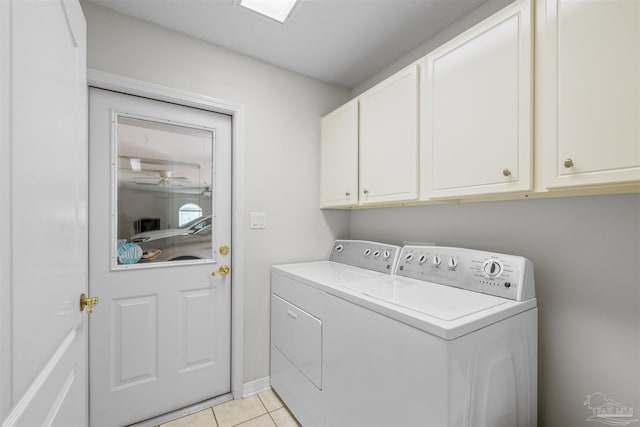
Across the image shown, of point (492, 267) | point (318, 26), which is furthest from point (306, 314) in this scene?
point (318, 26)

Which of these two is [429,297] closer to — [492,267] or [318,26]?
[492,267]

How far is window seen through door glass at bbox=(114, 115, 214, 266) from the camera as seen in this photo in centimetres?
166

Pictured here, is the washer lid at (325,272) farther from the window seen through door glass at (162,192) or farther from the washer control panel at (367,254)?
the window seen through door glass at (162,192)

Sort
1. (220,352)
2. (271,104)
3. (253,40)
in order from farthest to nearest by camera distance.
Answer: (271,104)
(220,352)
(253,40)

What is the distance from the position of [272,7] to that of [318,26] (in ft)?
0.96

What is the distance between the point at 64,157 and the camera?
0.87 meters

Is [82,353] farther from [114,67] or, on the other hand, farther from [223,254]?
[114,67]

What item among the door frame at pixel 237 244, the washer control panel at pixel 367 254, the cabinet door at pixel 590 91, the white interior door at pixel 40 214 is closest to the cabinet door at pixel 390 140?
the washer control panel at pixel 367 254

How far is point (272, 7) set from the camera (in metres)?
1.55

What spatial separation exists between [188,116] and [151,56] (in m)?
0.38

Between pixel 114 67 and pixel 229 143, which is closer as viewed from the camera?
pixel 114 67

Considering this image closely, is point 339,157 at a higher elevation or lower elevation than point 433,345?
higher

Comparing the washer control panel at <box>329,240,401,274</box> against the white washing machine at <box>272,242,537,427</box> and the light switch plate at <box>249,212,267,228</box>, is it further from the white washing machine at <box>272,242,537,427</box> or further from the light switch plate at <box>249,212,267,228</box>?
the light switch plate at <box>249,212,267,228</box>

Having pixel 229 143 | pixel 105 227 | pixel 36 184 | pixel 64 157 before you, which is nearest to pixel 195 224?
pixel 105 227
